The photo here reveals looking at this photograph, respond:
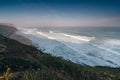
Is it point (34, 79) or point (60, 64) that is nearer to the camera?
point (34, 79)

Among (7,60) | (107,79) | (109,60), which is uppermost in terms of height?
(7,60)

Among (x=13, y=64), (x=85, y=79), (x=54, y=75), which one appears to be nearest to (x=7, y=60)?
(x=13, y=64)

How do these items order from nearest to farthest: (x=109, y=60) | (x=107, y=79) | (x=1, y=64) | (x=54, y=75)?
(x=54, y=75), (x=1, y=64), (x=107, y=79), (x=109, y=60)

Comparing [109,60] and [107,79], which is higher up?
[107,79]

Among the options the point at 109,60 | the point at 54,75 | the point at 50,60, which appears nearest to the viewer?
the point at 54,75

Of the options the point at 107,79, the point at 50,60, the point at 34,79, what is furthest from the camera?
the point at 50,60

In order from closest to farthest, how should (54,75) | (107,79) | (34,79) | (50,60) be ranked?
(34,79) → (54,75) → (107,79) → (50,60)

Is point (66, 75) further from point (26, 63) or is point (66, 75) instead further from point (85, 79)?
point (26, 63)

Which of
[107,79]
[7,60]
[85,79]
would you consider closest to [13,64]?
[7,60]

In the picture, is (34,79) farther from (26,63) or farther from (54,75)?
(26,63)
